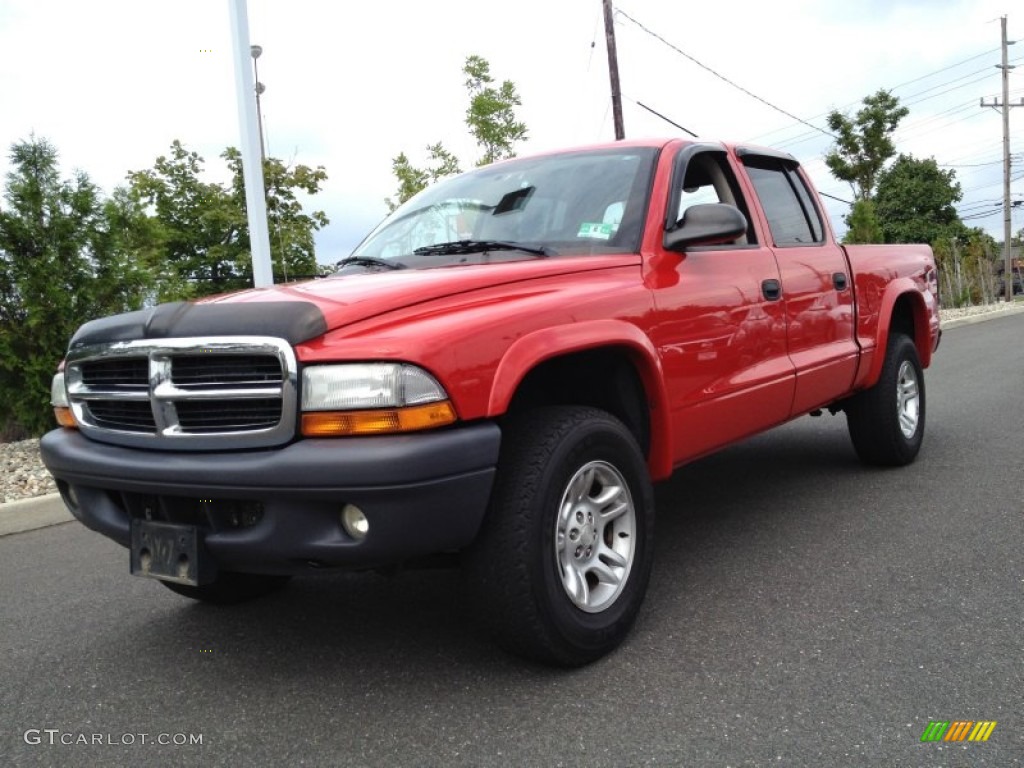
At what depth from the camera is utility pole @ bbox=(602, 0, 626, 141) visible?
693 inches

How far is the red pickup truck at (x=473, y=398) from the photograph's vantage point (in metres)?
2.39

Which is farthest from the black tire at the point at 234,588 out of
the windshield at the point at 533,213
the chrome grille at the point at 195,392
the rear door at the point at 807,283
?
the rear door at the point at 807,283

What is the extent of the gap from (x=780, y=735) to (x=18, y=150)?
7388 mm

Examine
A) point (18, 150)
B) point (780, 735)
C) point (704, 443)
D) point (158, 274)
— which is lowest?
point (780, 735)

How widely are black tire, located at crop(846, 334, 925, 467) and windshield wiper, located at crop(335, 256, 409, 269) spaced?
2980mm

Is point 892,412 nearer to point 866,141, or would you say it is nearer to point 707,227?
point 707,227

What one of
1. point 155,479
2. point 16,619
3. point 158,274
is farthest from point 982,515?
point 158,274

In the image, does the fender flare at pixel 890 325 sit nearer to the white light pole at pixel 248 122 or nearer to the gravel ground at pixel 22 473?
the white light pole at pixel 248 122

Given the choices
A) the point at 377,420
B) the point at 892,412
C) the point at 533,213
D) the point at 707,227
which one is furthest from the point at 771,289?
the point at 377,420

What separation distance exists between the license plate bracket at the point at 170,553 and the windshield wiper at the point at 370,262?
4.44 feet

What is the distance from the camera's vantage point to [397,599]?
3.56 meters

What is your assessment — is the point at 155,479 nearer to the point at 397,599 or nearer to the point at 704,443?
the point at 397,599

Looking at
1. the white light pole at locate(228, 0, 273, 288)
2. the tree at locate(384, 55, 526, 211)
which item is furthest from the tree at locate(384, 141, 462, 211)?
the white light pole at locate(228, 0, 273, 288)

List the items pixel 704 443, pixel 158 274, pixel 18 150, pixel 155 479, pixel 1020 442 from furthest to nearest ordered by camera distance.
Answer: pixel 158 274 → pixel 18 150 → pixel 1020 442 → pixel 704 443 → pixel 155 479
